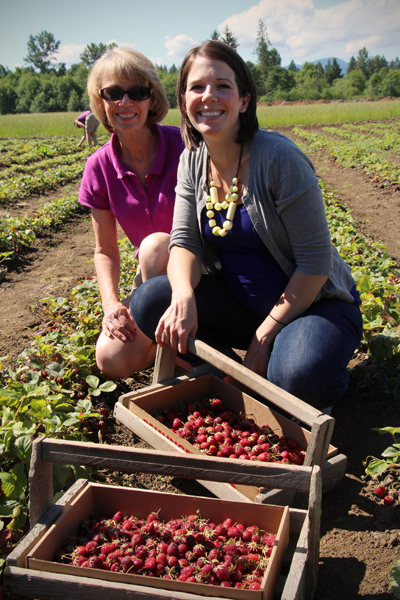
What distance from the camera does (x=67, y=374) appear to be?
2.63m

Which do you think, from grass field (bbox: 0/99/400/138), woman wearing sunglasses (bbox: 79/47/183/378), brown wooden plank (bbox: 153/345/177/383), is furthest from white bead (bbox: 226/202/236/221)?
grass field (bbox: 0/99/400/138)

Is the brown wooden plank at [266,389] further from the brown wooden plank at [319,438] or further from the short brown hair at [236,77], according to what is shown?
the short brown hair at [236,77]

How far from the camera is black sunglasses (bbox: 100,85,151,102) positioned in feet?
8.48

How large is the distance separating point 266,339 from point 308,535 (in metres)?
0.96

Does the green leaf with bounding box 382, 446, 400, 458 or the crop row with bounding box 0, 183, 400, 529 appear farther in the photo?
the green leaf with bounding box 382, 446, 400, 458

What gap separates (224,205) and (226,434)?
1.02 m

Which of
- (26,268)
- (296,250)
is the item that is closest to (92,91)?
(296,250)

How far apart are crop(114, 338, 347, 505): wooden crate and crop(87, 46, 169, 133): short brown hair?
148 cm

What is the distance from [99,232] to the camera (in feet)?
9.52

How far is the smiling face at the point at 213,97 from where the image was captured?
6.64ft

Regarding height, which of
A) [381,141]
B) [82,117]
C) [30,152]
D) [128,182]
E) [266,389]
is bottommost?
[266,389]

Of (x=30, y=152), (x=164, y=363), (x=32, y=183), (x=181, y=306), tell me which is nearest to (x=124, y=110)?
(x=181, y=306)

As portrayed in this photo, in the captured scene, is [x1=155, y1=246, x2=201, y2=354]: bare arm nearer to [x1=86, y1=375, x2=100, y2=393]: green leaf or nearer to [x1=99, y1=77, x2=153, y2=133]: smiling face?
[x1=86, y1=375, x2=100, y2=393]: green leaf

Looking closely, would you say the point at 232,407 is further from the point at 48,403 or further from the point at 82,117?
the point at 82,117
